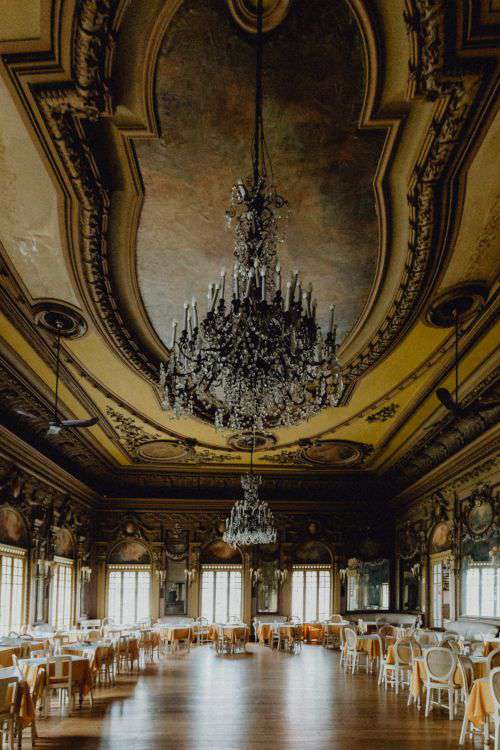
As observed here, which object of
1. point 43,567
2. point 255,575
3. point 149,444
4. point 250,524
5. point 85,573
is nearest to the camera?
point 43,567

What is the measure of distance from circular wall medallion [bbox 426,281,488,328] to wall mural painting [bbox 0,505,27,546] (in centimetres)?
849

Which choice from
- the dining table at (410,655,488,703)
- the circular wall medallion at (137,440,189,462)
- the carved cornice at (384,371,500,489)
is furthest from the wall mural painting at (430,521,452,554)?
the circular wall medallion at (137,440,189,462)

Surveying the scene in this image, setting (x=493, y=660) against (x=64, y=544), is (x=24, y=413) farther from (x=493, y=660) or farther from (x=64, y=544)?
(x=493, y=660)

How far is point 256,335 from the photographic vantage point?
5.82 meters

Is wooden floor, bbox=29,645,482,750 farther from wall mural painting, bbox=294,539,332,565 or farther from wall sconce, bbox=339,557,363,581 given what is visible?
wall mural painting, bbox=294,539,332,565

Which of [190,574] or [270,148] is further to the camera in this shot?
[190,574]

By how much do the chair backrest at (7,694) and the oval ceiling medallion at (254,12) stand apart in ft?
20.6

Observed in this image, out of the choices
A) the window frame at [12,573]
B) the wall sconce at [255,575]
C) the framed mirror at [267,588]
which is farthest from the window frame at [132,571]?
the window frame at [12,573]

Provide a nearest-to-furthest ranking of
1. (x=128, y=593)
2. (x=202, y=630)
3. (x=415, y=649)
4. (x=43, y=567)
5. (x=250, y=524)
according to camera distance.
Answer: (x=415, y=649), (x=43, y=567), (x=250, y=524), (x=202, y=630), (x=128, y=593)

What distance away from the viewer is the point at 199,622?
1922cm

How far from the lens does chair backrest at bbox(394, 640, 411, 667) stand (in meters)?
10.8

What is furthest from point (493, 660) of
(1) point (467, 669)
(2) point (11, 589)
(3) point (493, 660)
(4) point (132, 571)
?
(4) point (132, 571)

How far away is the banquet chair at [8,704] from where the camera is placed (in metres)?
6.72

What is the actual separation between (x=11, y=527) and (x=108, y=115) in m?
9.90
